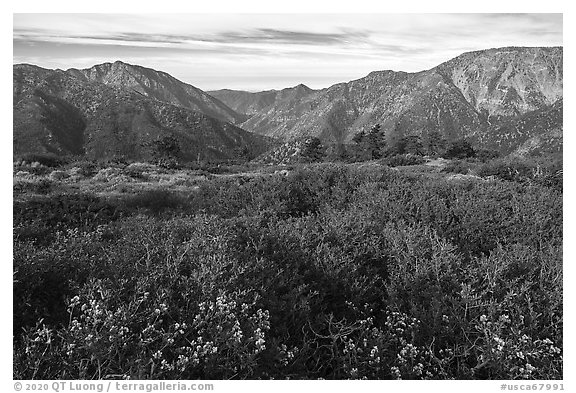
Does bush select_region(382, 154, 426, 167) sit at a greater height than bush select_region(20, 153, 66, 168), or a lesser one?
greater

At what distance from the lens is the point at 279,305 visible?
4.02 meters

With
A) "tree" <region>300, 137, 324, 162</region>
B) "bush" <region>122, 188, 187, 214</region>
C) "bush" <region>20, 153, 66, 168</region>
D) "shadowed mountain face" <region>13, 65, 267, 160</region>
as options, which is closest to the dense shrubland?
"bush" <region>122, 188, 187, 214</region>

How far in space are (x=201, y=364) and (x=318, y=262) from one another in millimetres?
1904

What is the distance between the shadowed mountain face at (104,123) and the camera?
452ft

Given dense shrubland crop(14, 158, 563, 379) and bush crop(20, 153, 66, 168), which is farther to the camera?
bush crop(20, 153, 66, 168)

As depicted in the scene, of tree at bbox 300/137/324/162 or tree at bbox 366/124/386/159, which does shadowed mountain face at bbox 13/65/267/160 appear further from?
tree at bbox 366/124/386/159

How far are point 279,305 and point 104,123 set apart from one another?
6521 inches

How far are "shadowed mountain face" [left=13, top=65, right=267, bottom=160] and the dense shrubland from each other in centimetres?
12443

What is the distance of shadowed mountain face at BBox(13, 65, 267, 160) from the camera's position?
452 feet

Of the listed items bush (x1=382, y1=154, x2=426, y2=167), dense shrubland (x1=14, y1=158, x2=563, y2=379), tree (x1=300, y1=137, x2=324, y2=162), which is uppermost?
dense shrubland (x1=14, y1=158, x2=563, y2=379)

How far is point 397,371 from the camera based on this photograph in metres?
3.67

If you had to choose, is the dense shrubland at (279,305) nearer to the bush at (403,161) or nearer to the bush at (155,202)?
the bush at (155,202)

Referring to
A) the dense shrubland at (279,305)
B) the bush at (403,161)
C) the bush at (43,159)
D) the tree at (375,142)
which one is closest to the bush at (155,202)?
the dense shrubland at (279,305)

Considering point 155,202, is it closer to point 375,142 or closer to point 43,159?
point 43,159
